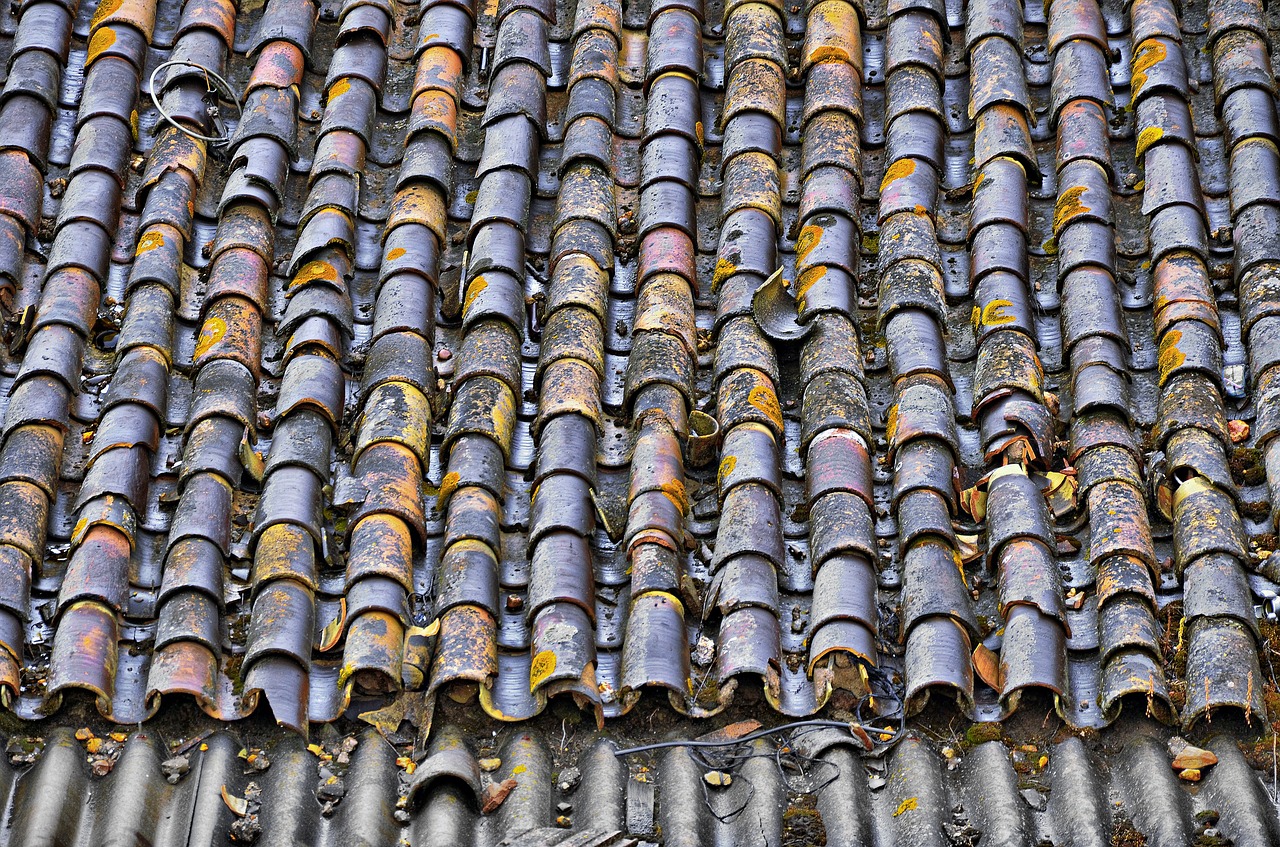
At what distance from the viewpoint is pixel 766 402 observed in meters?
5.26

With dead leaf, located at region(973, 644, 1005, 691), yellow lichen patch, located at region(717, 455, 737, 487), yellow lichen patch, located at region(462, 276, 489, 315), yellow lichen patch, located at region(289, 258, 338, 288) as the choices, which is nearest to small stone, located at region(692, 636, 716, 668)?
yellow lichen patch, located at region(717, 455, 737, 487)

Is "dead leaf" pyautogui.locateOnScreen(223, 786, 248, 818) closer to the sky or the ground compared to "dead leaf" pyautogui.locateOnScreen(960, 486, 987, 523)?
closer to the ground

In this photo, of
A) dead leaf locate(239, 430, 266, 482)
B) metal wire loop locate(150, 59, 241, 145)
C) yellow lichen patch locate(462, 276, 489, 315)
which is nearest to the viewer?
dead leaf locate(239, 430, 266, 482)

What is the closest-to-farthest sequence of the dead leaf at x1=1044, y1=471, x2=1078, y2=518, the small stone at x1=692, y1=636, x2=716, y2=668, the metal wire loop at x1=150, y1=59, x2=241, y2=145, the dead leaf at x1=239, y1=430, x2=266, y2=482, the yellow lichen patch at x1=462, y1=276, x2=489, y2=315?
the small stone at x1=692, y1=636, x2=716, y2=668
the dead leaf at x1=1044, y1=471, x2=1078, y2=518
the dead leaf at x1=239, y1=430, x2=266, y2=482
the yellow lichen patch at x1=462, y1=276, x2=489, y2=315
the metal wire loop at x1=150, y1=59, x2=241, y2=145

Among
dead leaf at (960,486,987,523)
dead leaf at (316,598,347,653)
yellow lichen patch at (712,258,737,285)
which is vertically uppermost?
yellow lichen patch at (712,258,737,285)

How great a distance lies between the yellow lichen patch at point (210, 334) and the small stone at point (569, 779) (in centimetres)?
204

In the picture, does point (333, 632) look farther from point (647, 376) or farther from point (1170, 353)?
point (1170, 353)

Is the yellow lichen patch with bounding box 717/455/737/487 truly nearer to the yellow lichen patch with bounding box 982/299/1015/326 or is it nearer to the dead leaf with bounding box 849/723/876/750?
the dead leaf with bounding box 849/723/876/750

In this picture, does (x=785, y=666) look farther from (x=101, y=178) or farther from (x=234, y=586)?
(x=101, y=178)

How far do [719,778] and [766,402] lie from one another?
1374 millimetres

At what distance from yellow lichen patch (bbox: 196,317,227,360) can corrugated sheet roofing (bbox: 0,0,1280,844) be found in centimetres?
2

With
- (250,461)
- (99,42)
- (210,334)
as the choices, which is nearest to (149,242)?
(210,334)

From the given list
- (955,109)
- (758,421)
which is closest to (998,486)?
(758,421)

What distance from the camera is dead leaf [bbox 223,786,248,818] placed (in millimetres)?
4363
